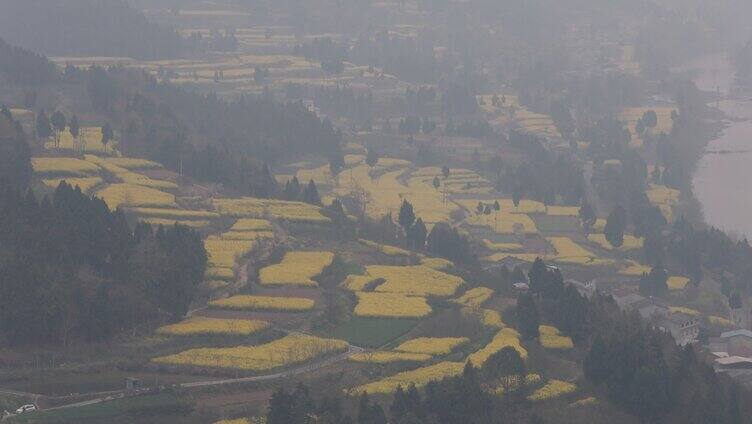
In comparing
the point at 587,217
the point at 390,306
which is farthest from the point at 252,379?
the point at 587,217

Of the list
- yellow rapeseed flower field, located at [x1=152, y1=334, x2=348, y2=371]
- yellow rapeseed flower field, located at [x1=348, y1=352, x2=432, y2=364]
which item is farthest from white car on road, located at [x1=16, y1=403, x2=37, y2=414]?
yellow rapeseed flower field, located at [x1=348, y1=352, x2=432, y2=364]

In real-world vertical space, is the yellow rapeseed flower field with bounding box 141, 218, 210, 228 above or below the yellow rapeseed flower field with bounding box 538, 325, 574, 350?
above

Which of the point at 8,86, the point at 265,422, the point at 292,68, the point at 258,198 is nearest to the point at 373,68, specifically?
the point at 292,68

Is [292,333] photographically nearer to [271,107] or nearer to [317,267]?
[317,267]

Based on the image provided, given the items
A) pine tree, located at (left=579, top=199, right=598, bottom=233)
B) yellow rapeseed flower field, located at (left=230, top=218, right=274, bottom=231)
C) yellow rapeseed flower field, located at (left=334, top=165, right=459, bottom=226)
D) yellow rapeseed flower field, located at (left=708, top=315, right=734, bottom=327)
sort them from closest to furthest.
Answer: yellow rapeseed flower field, located at (left=708, top=315, right=734, bottom=327) → yellow rapeseed flower field, located at (left=230, top=218, right=274, bottom=231) → yellow rapeseed flower field, located at (left=334, top=165, right=459, bottom=226) → pine tree, located at (left=579, top=199, right=598, bottom=233)

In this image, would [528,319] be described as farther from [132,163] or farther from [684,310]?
[132,163]

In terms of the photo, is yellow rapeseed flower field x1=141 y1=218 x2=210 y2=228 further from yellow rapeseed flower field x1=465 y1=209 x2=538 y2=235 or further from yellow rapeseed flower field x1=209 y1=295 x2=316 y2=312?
yellow rapeseed flower field x1=465 y1=209 x2=538 y2=235
